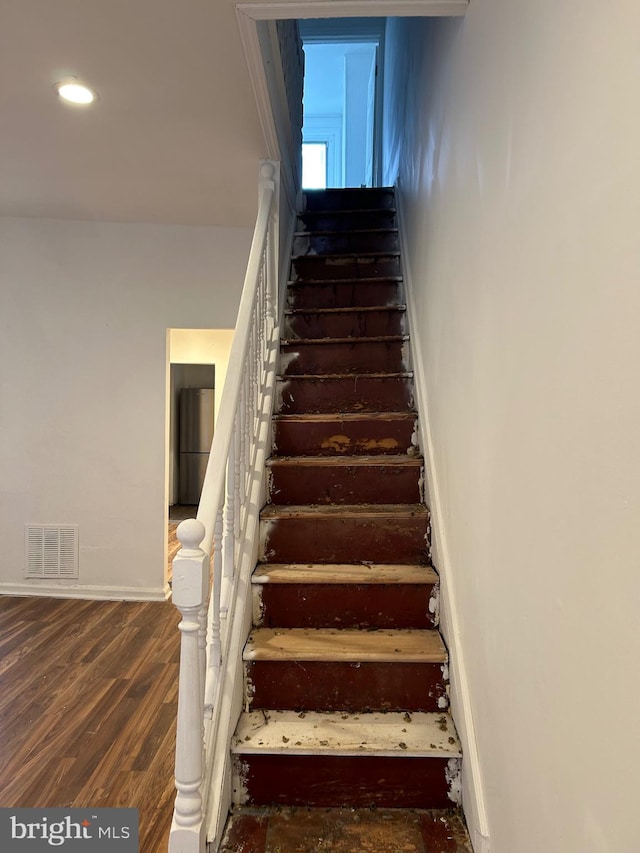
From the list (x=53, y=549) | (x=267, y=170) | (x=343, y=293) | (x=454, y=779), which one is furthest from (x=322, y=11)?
(x=53, y=549)

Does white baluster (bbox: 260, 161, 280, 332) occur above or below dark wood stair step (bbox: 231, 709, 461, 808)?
above

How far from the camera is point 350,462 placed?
2.03 m

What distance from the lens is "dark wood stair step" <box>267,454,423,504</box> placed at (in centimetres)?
203

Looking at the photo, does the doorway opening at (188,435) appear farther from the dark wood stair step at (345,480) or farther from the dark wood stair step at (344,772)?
the dark wood stair step at (344,772)

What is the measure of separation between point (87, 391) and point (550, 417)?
10.3 feet

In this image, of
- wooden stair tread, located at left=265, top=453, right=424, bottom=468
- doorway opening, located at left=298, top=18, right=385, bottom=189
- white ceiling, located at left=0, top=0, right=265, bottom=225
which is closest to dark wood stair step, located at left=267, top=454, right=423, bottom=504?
wooden stair tread, located at left=265, top=453, right=424, bottom=468

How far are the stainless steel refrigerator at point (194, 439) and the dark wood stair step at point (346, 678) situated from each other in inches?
204

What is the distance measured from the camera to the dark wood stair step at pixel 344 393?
2375 millimetres

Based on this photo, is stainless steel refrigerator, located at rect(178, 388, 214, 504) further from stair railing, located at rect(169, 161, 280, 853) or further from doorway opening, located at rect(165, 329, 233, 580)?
stair railing, located at rect(169, 161, 280, 853)

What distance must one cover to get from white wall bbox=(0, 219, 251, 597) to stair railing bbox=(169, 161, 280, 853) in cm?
140

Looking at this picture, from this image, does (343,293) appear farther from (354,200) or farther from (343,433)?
(354,200)

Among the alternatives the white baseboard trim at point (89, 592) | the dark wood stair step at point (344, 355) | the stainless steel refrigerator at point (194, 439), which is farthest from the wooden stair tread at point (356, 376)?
the stainless steel refrigerator at point (194, 439)

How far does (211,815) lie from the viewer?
1.21 meters

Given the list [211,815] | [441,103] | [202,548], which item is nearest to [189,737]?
[211,815]
